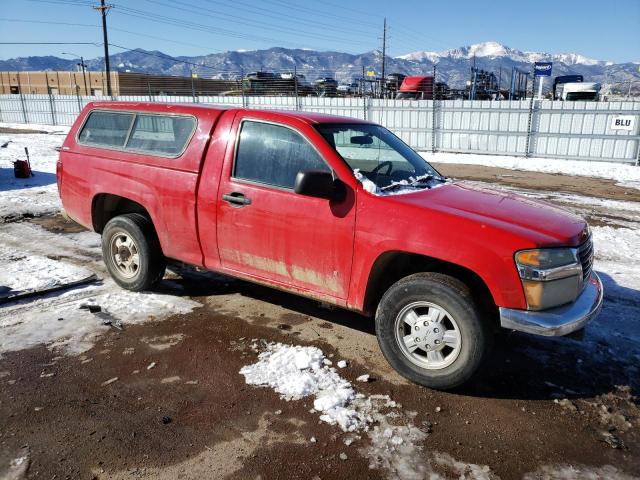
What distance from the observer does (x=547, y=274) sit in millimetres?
3045

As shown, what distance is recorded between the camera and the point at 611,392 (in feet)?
11.2

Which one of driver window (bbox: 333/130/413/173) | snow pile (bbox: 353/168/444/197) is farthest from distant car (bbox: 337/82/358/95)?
snow pile (bbox: 353/168/444/197)

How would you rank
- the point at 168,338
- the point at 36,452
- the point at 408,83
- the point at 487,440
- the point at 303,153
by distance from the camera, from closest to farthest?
the point at 36,452 < the point at 487,440 < the point at 303,153 < the point at 168,338 < the point at 408,83

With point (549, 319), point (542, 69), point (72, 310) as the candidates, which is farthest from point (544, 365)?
point (542, 69)

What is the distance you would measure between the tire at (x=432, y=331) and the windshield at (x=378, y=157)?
802 millimetres

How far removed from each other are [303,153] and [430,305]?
1.53 m

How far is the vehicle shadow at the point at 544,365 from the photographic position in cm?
345

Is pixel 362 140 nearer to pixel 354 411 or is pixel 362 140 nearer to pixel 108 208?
pixel 354 411

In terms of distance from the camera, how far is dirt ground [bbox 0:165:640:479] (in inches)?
106

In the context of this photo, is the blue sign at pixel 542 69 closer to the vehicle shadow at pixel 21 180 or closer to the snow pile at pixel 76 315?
the vehicle shadow at pixel 21 180

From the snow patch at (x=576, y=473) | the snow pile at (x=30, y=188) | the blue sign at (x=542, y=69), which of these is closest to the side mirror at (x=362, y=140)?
A: the snow patch at (x=576, y=473)

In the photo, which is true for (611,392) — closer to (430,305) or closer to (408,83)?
(430,305)

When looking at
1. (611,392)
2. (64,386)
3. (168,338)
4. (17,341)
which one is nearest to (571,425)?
(611,392)

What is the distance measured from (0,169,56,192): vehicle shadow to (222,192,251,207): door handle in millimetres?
8438
